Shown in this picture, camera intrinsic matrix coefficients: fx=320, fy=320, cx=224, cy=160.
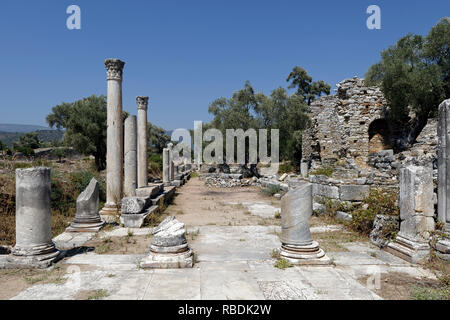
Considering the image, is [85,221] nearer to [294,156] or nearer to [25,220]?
[25,220]

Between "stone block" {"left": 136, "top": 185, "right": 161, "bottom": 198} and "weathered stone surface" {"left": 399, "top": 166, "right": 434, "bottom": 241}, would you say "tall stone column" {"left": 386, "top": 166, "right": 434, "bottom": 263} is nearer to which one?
"weathered stone surface" {"left": 399, "top": 166, "right": 434, "bottom": 241}

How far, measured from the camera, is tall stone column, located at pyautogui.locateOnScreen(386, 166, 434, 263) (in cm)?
592

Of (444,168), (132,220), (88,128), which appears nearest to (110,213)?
(132,220)

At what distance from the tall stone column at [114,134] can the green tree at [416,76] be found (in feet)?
44.1

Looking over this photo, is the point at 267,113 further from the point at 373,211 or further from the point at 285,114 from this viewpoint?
the point at 373,211

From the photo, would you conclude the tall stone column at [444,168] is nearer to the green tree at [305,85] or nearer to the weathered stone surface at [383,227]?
the weathered stone surface at [383,227]

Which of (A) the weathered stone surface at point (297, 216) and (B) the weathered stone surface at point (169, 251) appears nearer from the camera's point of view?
(B) the weathered stone surface at point (169, 251)

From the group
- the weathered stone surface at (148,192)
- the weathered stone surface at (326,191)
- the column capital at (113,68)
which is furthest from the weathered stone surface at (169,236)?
the column capital at (113,68)

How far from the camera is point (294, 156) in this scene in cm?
3002

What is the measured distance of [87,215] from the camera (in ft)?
27.6

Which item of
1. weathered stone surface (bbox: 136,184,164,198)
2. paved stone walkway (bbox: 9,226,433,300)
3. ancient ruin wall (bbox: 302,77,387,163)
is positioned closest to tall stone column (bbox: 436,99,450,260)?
paved stone walkway (bbox: 9,226,433,300)

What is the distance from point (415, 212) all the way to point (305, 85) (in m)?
35.7

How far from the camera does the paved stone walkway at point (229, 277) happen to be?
167 inches
